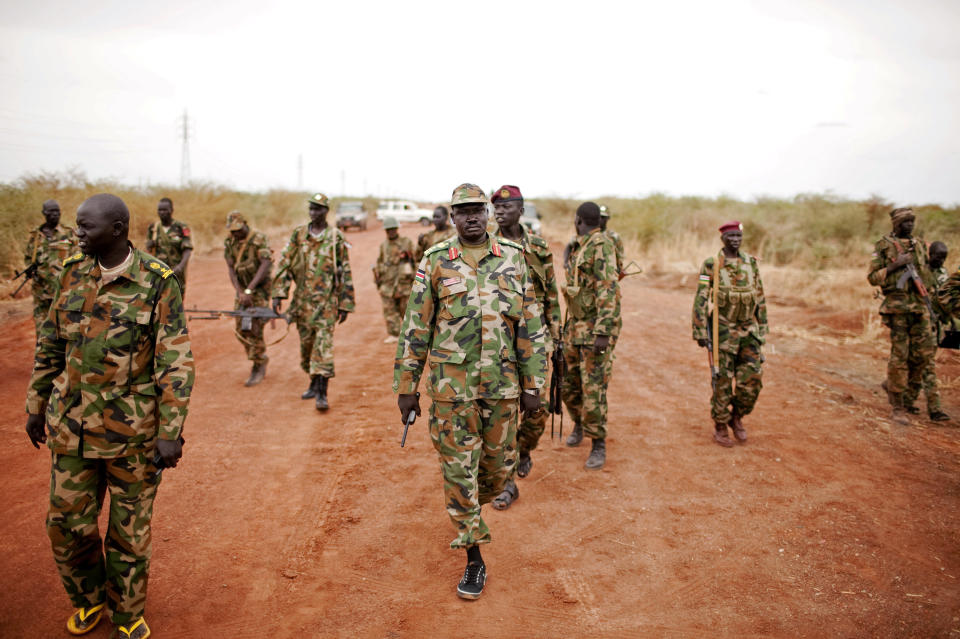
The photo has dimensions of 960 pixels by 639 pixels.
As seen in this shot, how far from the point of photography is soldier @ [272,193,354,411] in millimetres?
6484

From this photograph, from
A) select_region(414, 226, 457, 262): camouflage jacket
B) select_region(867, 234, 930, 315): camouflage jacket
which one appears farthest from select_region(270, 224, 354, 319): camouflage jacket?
select_region(867, 234, 930, 315): camouflage jacket

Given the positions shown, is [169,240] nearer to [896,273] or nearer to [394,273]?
[394,273]

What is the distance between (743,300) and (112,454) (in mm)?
5122

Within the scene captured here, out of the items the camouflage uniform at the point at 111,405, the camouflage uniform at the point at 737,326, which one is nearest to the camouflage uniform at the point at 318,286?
the camouflage uniform at the point at 111,405

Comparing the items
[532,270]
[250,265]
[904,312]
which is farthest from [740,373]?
[250,265]

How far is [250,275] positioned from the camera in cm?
745

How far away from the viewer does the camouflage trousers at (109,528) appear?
284 centimetres

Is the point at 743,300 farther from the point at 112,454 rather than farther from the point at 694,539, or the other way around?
the point at 112,454

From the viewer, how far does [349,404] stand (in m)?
6.75

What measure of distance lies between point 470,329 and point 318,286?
11.6 feet

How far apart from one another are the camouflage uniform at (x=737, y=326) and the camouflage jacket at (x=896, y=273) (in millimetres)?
1972

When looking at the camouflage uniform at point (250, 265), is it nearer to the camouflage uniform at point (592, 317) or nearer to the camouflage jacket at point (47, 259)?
the camouflage jacket at point (47, 259)

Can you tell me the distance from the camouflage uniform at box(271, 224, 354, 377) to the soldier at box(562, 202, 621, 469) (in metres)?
2.62

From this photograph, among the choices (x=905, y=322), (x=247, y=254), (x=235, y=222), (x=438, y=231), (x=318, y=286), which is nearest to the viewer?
(x=318, y=286)
